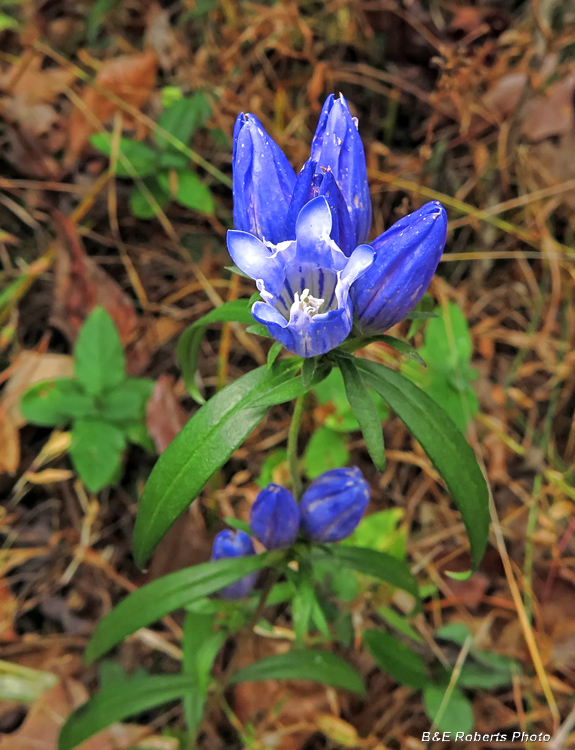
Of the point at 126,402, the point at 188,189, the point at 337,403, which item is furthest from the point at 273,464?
the point at 188,189

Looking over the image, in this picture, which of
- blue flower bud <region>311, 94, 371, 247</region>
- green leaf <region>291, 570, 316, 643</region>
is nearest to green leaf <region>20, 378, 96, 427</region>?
green leaf <region>291, 570, 316, 643</region>

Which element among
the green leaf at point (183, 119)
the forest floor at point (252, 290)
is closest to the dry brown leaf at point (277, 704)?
the forest floor at point (252, 290)

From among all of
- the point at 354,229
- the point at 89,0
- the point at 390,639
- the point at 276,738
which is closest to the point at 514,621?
the point at 390,639

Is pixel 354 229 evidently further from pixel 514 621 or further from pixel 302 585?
pixel 514 621

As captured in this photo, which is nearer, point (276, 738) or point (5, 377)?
point (276, 738)

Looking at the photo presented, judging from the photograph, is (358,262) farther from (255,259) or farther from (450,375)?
(450,375)

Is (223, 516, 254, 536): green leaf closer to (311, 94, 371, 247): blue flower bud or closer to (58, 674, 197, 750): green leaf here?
(58, 674, 197, 750): green leaf
